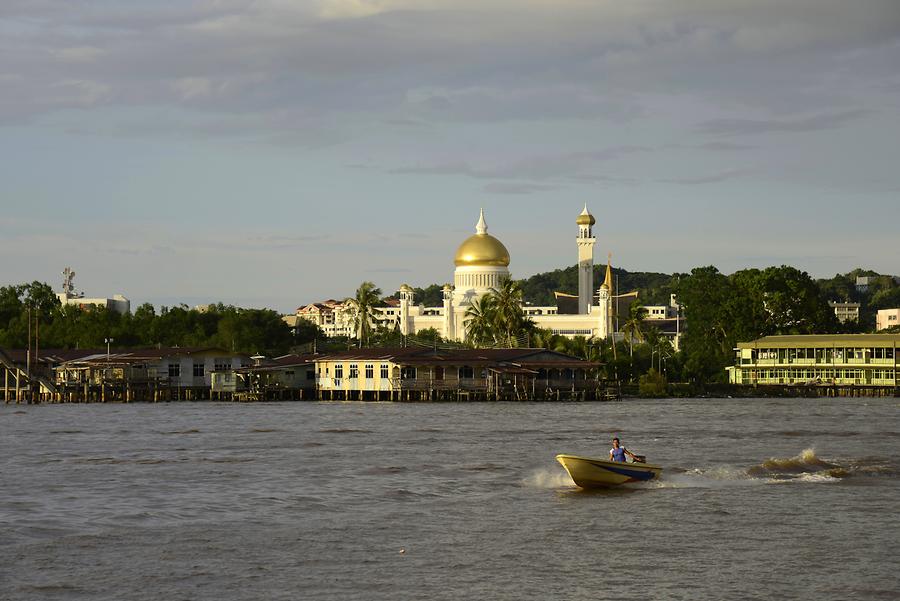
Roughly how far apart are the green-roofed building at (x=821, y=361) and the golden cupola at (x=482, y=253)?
5578 cm

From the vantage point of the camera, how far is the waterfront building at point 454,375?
372 feet

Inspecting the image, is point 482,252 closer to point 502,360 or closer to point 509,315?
point 509,315

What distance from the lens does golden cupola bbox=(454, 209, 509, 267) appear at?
193 m

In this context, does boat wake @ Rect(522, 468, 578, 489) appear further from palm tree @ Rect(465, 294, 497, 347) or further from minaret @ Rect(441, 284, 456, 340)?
minaret @ Rect(441, 284, 456, 340)

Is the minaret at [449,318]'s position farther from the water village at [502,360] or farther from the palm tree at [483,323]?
the palm tree at [483,323]

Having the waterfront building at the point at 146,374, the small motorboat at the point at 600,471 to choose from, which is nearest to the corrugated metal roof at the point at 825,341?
the waterfront building at the point at 146,374

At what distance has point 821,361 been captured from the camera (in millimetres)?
138750

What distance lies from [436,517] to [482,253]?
154 meters

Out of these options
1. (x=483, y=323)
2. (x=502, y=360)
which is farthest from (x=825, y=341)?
(x=502, y=360)

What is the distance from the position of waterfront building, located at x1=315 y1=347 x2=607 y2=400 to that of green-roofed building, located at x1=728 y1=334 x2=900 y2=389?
93.4 feet

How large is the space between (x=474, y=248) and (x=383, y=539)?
522ft

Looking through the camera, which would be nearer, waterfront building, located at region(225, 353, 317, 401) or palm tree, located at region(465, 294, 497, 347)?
waterfront building, located at region(225, 353, 317, 401)

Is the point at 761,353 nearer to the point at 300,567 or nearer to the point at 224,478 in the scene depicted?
the point at 224,478

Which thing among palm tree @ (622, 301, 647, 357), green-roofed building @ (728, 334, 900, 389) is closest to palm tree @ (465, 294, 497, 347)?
palm tree @ (622, 301, 647, 357)
